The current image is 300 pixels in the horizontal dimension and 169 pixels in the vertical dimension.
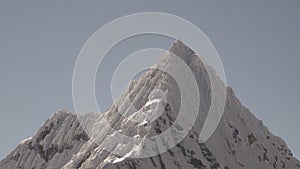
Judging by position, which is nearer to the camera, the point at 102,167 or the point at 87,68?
the point at 87,68

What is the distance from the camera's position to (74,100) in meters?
176

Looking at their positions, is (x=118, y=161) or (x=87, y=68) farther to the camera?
(x=118, y=161)

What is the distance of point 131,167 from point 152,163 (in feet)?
29.3

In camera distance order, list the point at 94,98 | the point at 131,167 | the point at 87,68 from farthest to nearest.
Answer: the point at 131,167 < the point at 94,98 < the point at 87,68

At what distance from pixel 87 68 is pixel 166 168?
5843 cm

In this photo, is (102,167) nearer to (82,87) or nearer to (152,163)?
(152,163)

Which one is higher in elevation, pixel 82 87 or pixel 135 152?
pixel 82 87

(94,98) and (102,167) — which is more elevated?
(94,98)

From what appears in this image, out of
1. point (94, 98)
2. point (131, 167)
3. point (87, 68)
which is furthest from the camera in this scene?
point (131, 167)

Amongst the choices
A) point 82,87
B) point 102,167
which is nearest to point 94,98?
point 82,87

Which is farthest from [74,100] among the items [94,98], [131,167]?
[131,167]

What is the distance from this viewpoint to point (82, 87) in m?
165

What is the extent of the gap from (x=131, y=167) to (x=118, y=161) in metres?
5.39

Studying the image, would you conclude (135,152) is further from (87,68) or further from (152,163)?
(87,68)
